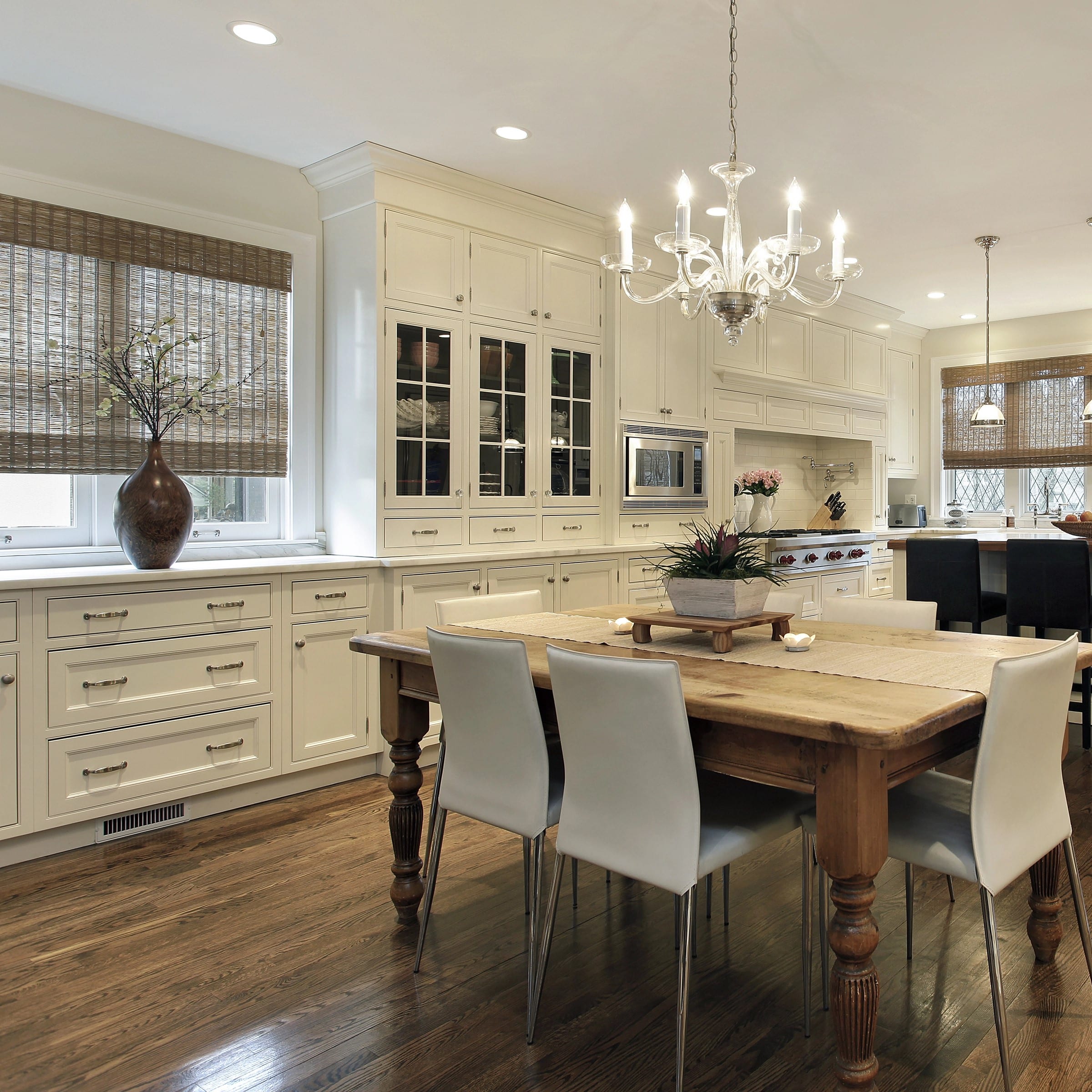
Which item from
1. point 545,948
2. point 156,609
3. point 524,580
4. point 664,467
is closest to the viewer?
point 545,948

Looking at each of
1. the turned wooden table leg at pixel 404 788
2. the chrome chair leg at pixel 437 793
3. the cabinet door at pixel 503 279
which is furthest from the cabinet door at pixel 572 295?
the chrome chair leg at pixel 437 793

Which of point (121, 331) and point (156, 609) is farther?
point (121, 331)

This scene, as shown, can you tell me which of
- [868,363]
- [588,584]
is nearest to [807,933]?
[588,584]

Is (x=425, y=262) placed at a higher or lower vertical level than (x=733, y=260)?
higher

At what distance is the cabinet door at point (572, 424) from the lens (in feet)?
14.4

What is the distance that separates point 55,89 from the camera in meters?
3.14

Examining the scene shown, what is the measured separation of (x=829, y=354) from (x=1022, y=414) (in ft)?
6.13

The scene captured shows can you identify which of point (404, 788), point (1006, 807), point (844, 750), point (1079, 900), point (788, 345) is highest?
point (788, 345)

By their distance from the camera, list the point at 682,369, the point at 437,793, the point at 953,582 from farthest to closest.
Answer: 1. the point at 682,369
2. the point at 953,582
3. the point at 437,793

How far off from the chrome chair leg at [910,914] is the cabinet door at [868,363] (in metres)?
4.83

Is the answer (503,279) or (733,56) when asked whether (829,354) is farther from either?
(733,56)

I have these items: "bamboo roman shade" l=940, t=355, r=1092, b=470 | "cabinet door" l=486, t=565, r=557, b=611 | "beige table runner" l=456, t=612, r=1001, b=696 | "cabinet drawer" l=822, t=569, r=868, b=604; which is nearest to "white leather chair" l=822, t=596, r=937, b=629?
"beige table runner" l=456, t=612, r=1001, b=696

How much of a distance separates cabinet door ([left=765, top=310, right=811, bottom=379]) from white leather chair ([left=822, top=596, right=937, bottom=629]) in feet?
10.5

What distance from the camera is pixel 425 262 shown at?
3852 mm
